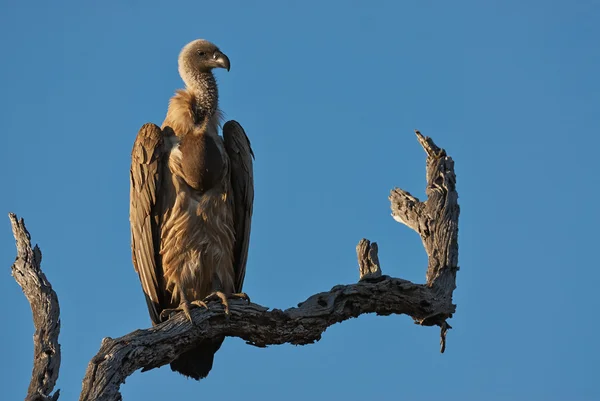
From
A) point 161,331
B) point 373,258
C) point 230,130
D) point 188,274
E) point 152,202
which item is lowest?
point 161,331

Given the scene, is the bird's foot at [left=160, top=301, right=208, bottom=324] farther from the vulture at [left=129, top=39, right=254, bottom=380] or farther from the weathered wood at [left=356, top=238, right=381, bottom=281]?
the weathered wood at [left=356, top=238, right=381, bottom=281]

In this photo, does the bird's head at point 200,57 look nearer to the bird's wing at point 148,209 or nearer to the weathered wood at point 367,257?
the bird's wing at point 148,209

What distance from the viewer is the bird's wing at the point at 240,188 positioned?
887 centimetres

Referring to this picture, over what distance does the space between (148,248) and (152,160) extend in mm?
735

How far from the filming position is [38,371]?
6.07 meters

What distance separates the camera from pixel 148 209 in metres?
8.50

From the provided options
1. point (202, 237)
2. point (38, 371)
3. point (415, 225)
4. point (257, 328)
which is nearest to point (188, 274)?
point (202, 237)

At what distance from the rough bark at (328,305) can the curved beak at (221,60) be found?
6.76 feet

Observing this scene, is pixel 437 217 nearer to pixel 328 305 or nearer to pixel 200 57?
pixel 328 305

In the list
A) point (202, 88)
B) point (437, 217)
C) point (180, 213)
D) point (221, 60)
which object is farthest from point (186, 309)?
point (221, 60)

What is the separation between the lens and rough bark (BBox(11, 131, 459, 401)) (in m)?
6.52

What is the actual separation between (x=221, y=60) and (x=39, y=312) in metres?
3.54

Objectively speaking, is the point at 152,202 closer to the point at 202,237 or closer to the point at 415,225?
the point at 202,237

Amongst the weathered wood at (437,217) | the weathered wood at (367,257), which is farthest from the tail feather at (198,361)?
the weathered wood at (437,217)
